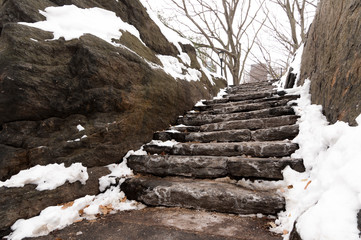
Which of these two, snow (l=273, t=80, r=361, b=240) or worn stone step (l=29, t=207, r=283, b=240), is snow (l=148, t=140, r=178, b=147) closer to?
worn stone step (l=29, t=207, r=283, b=240)

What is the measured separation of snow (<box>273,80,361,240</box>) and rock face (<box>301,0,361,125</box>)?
0.81 feet

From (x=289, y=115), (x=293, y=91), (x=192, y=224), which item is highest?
(x=293, y=91)

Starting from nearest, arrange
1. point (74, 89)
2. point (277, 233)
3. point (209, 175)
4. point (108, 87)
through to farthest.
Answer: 1. point (277, 233)
2. point (209, 175)
3. point (74, 89)
4. point (108, 87)

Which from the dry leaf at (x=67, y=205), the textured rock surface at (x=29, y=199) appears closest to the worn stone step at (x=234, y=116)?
the textured rock surface at (x=29, y=199)

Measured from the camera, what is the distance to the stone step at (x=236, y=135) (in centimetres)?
252

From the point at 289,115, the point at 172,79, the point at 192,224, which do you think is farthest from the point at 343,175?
the point at 172,79

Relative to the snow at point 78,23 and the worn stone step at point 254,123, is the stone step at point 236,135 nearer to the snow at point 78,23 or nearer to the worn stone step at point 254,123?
the worn stone step at point 254,123

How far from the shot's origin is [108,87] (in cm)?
259

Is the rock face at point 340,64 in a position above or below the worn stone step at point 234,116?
above

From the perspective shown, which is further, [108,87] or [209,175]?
[108,87]

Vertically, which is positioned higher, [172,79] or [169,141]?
[172,79]

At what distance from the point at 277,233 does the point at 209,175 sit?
0.89 meters

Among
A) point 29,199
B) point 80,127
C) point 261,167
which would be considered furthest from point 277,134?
point 29,199

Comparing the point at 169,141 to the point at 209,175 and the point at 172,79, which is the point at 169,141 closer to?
the point at 209,175
